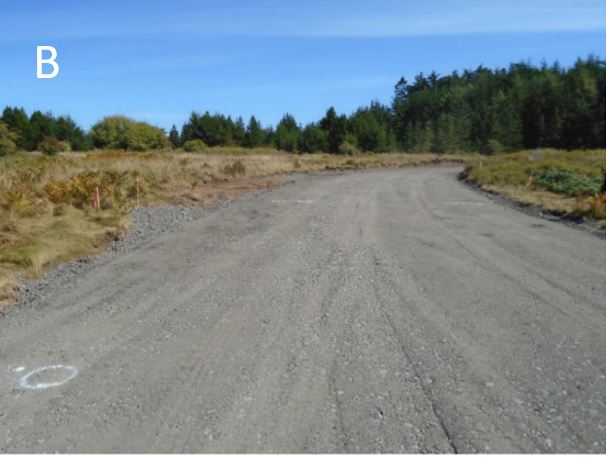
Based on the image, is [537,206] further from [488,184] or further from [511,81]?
[511,81]

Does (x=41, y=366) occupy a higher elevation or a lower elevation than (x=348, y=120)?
lower

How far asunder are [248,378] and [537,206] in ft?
55.3

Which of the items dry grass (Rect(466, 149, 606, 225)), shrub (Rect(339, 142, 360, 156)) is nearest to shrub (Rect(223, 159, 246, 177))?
dry grass (Rect(466, 149, 606, 225))

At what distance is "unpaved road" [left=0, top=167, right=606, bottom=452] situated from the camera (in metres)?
4.04

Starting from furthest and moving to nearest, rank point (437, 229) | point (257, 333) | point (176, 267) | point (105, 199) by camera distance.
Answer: point (105, 199), point (437, 229), point (176, 267), point (257, 333)

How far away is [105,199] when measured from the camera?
1562 centimetres

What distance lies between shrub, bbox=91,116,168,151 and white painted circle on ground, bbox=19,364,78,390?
231 ft

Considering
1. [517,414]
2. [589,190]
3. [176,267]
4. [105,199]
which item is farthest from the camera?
[589,190]

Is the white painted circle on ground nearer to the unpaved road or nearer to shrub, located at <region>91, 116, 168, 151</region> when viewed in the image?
the unpaved road

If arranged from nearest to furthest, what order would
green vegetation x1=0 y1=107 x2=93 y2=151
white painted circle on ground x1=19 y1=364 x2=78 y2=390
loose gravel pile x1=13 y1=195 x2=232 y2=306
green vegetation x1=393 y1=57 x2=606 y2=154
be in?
white painted circle on ground x1=19 y1=364 x2=78 y2=390 < loose gravel pile x1=13 y1=195 x2=232 y2=306 < green vegetation x1=393 y1=57 x2=606 y2=154 < green vegetation x1=0 y1=107 x2=93 y2=151

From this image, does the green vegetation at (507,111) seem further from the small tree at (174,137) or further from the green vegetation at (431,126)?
the small tree at (174,137)

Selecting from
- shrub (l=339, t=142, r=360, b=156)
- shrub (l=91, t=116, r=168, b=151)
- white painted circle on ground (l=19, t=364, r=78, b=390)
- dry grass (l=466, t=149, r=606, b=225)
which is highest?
shrub (l=91, t=116, r=168, b=151)

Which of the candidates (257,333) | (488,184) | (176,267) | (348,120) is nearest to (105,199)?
Answer: (176,267)

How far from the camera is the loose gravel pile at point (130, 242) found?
7.96m
